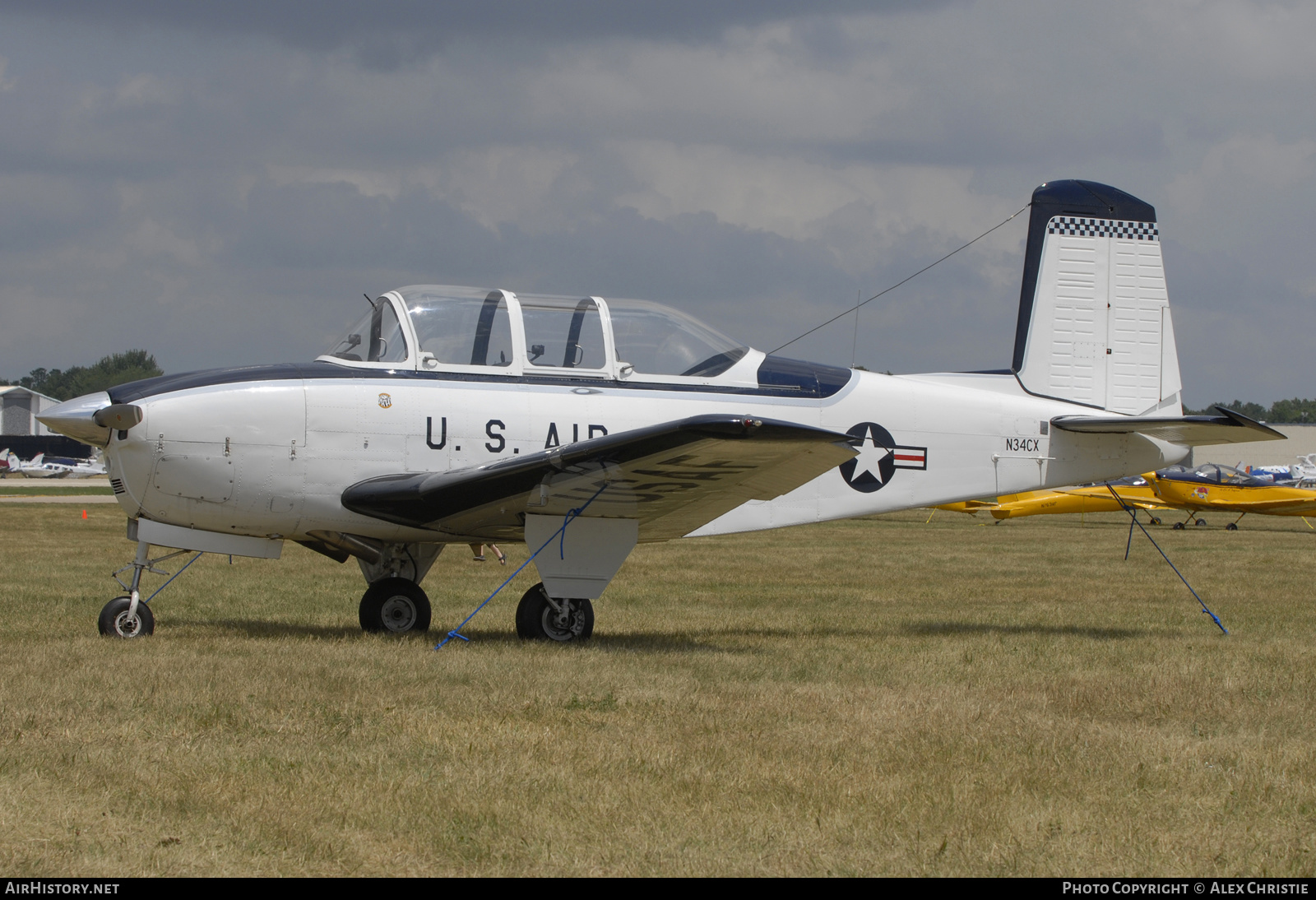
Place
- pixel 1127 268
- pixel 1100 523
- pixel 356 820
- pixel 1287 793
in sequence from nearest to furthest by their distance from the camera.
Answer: pixel 356 820 < pixel 1287 793 < pixel 1127 268 < pixel 1100 523

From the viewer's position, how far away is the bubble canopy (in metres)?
8.95

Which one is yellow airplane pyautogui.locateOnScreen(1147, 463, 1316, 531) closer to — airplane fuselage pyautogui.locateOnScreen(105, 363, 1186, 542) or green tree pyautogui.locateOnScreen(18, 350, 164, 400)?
airplane fuselage pyautogui.locateOnScreen(105, 363, 1186, 542)

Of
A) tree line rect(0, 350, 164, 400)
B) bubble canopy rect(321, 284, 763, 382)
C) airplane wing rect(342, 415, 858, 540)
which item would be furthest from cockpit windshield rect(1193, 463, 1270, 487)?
tree line rect(0, 350, 164, 400)

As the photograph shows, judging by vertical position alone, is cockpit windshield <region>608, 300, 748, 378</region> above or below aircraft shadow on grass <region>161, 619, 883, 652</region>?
above

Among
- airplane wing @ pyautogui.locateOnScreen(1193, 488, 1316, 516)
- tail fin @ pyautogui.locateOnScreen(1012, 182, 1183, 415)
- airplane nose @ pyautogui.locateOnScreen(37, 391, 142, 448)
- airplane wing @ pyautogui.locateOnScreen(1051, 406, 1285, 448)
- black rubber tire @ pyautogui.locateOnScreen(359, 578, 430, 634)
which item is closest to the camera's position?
airplane nose @ pyautogui.locateOnScreen(37, 391, 142, 448)

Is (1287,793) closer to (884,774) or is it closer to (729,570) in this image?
(884,774)

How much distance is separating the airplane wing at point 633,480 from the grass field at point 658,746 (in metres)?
0.95

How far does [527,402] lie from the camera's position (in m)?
8.94

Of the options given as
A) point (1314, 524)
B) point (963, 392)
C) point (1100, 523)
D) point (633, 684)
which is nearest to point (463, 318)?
point (633, 684)

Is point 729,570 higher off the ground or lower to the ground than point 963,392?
lower

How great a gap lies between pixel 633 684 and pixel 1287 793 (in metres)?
3.34

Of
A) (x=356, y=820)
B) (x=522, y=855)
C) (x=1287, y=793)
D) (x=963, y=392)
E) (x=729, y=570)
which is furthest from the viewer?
(x=729, y=570)

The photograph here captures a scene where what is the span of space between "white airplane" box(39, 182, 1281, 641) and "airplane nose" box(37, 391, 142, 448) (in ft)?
0.06

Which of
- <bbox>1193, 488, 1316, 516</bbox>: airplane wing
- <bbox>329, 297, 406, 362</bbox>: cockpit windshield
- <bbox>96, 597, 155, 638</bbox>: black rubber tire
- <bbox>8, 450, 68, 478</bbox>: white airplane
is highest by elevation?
<bbox>329, 297, 406, 362</bbox>: cockpit windshield
